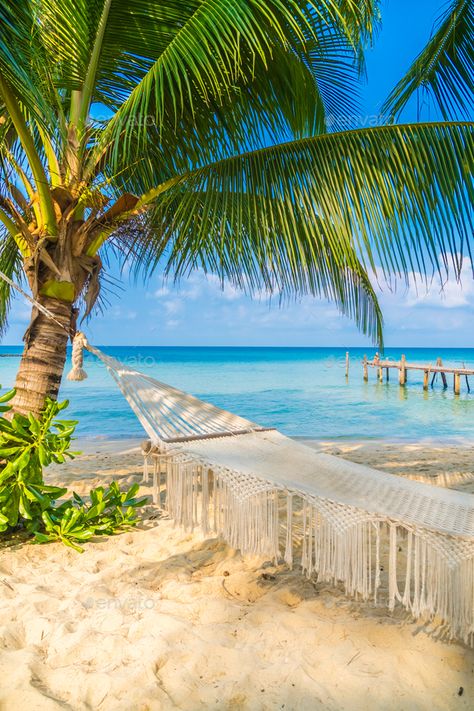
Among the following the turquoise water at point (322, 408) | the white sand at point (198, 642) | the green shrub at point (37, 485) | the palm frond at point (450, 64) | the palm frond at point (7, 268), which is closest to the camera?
the white sand at point (198, 642)

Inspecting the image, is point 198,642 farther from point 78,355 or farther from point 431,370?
point 431,370

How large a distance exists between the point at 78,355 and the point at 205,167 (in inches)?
34.8

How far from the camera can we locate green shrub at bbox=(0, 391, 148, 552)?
→ 1.60 meters

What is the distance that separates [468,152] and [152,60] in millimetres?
1159

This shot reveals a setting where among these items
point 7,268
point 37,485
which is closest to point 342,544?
point 37,485

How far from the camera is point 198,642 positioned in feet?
3.71

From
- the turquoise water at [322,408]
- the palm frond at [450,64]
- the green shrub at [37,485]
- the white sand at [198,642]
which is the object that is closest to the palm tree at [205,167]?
the green shrub at [37,485]

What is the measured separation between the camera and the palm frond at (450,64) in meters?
2.15

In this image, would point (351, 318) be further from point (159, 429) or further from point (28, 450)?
point (28, 450)

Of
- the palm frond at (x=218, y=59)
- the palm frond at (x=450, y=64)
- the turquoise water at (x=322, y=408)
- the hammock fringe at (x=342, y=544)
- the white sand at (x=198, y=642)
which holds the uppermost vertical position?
the palm frond at (x=450, y=64)

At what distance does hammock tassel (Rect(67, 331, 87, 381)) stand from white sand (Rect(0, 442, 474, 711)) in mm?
625

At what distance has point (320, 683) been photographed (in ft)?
3.30

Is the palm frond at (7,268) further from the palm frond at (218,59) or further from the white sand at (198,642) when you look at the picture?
the white sand at (198,642)

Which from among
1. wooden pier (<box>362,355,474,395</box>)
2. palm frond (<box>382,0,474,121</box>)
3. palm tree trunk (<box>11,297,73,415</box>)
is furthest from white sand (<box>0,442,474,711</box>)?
wooden pier (<box>362,355,474,395</box>)
